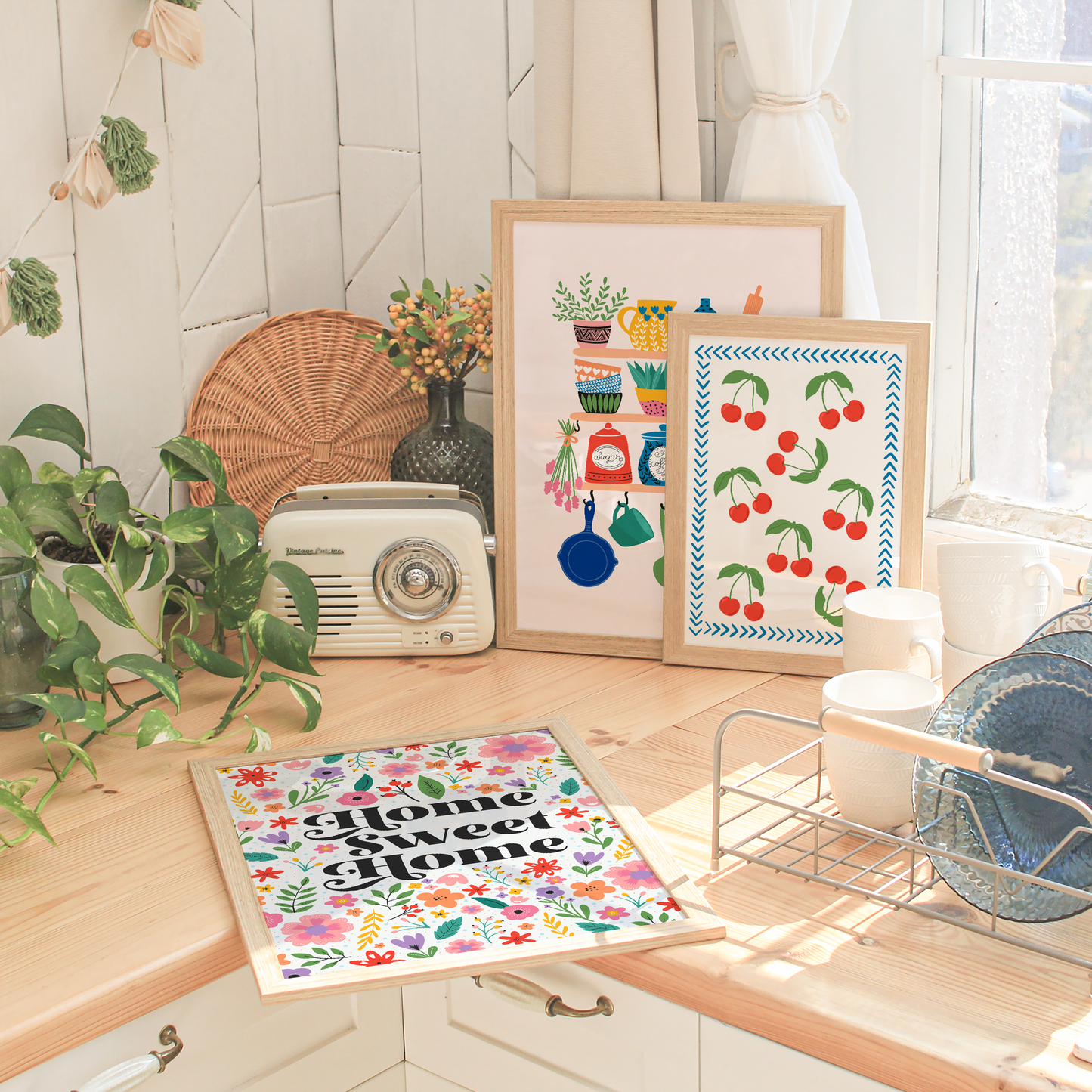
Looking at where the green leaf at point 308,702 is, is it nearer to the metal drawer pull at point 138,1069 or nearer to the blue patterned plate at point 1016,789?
the metal drawer pull at point 138,1069

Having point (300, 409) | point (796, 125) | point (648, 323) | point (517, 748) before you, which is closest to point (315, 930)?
point (517, 748)

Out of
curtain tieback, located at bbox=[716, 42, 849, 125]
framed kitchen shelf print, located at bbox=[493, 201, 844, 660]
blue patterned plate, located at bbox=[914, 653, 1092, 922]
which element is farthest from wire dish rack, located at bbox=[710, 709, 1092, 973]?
curtain tieback, located at bbox=[716, 42, 849, 125]

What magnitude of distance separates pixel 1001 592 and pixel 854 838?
28cm

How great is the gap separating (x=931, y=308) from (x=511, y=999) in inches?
37.6

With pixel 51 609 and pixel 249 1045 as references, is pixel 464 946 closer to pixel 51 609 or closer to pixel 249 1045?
pixel 249 1045

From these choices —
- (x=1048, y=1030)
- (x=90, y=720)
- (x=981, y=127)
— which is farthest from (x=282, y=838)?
(x=981, y=127)

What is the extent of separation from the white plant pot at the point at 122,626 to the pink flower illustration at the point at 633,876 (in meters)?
0.57

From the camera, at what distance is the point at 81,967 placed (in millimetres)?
784

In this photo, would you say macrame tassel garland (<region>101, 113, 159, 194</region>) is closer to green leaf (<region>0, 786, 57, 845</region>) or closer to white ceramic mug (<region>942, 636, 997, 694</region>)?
green leaf (<region>0, 786, 57, 845</region>)

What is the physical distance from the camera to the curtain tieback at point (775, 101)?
1.24 meters

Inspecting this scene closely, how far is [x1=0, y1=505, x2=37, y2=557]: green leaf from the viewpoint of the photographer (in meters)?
1.07

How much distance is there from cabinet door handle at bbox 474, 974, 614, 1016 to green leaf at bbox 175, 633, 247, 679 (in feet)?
1.53

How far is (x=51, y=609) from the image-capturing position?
1064 millimetres

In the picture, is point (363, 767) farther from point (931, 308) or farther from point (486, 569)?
point (931, 308)
